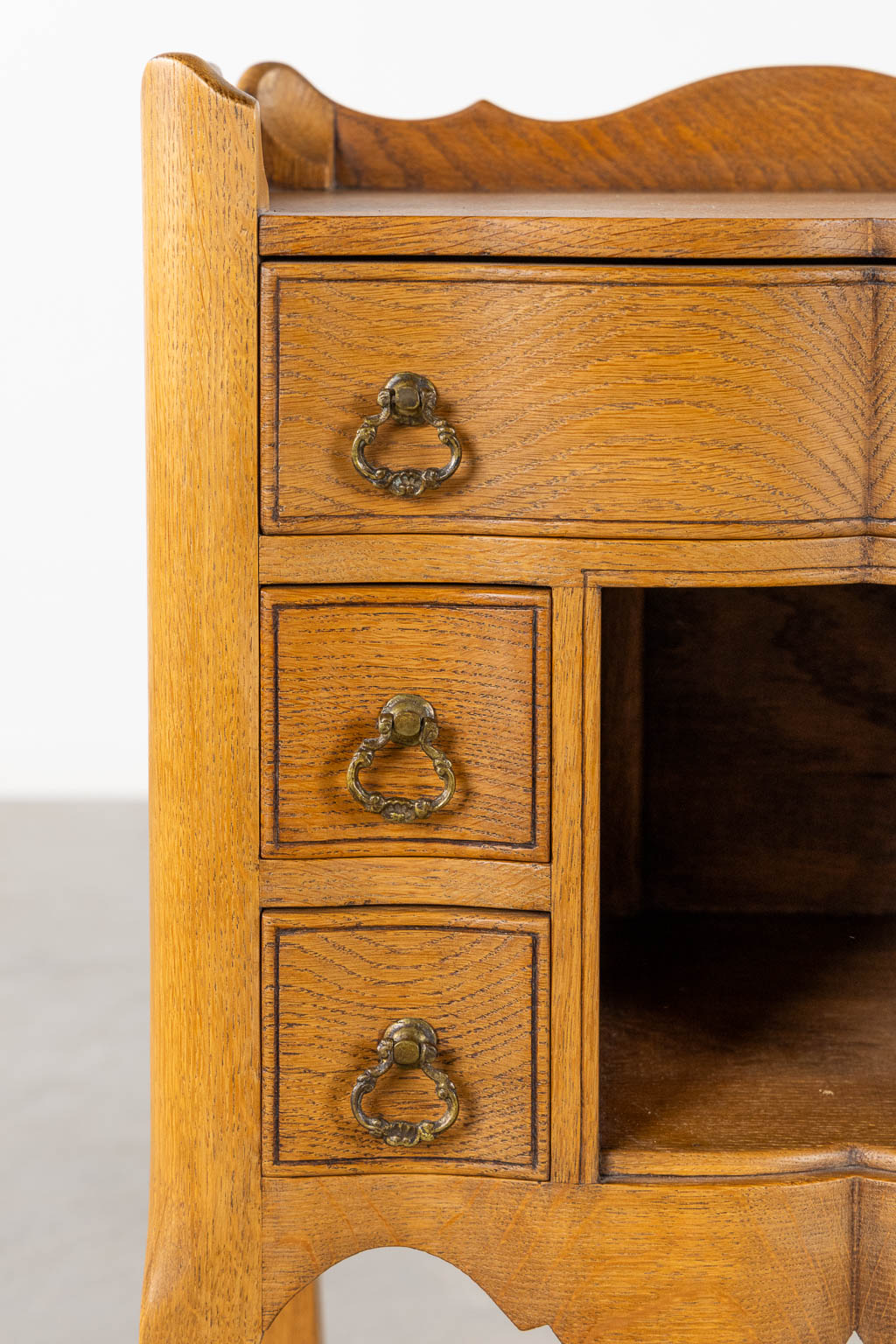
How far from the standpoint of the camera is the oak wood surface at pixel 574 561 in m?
0.77

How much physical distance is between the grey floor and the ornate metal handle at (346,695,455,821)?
80 centimetres

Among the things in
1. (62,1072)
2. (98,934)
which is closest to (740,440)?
(62,1072)

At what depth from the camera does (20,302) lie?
2490 mm

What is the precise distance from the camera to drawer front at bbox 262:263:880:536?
76 centimetres

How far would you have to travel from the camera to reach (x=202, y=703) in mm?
787

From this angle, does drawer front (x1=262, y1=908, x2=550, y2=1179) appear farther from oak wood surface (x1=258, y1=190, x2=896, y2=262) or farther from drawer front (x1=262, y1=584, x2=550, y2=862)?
oak wood surface (x1=258, y1=190, x2=896, y2=262)

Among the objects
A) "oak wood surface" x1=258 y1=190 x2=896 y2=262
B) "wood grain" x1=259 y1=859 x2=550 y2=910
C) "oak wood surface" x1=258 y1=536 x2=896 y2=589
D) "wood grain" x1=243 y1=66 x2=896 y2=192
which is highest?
"wood grain" x1=243 y1=66 x2=896 y2=192

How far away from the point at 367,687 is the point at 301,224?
0.23 metres

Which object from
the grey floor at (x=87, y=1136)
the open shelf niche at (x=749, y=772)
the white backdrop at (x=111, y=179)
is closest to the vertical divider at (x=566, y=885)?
the open shelf niche at (x=749, y=772)

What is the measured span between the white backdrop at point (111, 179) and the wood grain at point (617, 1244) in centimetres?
178

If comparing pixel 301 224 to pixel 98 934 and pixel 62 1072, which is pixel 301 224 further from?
pixel 98 934

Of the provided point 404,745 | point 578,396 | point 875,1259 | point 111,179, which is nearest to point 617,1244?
point 875,1259

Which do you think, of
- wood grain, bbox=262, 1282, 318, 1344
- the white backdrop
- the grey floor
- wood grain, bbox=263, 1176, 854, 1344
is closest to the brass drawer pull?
wood grain, bbox=263, 1176, 854, 1344

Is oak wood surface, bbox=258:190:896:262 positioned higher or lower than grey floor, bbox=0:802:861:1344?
higher
